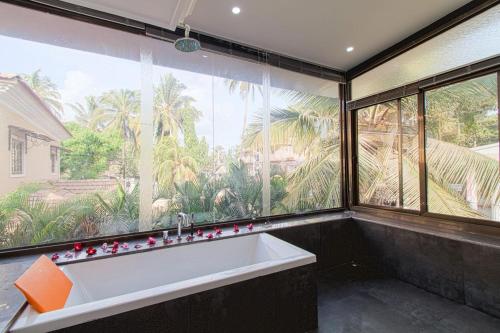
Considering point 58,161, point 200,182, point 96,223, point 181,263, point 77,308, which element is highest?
point 58,161

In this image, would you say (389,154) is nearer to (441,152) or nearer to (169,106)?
(441,152)

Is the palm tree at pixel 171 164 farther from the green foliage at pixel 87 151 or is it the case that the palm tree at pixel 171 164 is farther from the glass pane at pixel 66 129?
the green foliage at pixel 87 151

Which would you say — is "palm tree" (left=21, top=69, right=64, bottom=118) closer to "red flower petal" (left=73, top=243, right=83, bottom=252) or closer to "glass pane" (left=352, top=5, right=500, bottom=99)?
"red flower petal" (left=73, top=243, right=83, bottom=252)

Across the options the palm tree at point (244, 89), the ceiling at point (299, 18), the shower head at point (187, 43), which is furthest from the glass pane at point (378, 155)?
the shower head at point (187, 43)

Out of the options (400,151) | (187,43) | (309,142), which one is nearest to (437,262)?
(400,151)

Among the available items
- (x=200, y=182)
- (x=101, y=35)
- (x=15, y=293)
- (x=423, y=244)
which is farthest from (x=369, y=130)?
(x=15, y=293)

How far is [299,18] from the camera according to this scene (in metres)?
2.24

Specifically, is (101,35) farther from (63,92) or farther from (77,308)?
(77,308)

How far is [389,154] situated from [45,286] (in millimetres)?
3535

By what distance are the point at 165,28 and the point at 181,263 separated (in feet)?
7.31

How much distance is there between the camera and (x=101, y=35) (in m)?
2.12

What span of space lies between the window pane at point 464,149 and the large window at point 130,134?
1.41 m

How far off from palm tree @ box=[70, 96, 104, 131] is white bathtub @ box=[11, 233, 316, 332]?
1153 mm

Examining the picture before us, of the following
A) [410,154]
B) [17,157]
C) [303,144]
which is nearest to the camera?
[17,157]
